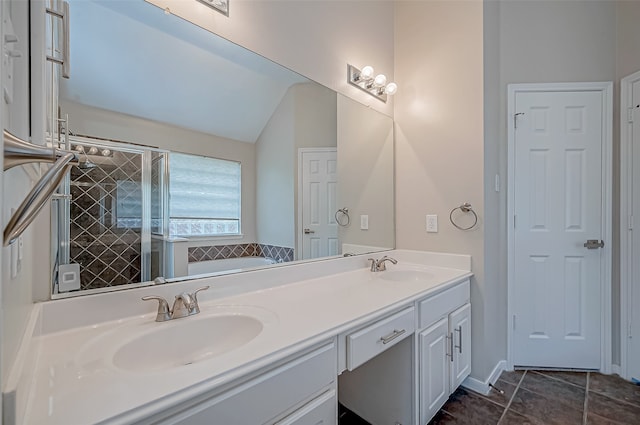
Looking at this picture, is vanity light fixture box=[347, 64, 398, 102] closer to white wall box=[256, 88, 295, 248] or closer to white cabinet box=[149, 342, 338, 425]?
white wall box=[256, 88, 295, 248]

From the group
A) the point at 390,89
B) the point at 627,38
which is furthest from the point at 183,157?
the point at 627,38

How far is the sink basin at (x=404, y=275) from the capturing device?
6.26ft

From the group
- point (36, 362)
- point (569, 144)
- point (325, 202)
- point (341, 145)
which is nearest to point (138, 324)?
point (36, 362)

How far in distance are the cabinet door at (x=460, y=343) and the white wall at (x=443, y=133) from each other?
3.8 inches

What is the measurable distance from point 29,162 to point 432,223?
2.06 metres

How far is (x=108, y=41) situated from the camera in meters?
1.04

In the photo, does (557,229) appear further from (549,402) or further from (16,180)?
(16,180)

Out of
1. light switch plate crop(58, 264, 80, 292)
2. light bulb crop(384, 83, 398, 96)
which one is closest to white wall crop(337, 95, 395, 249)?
light bulb crop(384, 83, 398, 96)

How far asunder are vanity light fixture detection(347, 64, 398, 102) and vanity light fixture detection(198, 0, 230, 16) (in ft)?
2.86

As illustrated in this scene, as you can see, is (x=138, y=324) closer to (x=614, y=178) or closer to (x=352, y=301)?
(x=352, y=301)

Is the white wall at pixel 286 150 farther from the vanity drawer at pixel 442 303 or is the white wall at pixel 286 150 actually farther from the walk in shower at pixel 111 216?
the vanity drawer at pixel 442 303

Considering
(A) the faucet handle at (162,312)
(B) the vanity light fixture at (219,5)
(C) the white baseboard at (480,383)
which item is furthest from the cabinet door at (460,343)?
(B) the vanity light fixture at (219,5)

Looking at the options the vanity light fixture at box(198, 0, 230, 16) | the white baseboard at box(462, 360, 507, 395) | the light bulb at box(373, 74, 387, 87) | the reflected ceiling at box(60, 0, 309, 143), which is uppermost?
the light bulb at box(373, 74, 387, 87)

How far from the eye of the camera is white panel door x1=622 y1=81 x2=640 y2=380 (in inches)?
78.2
